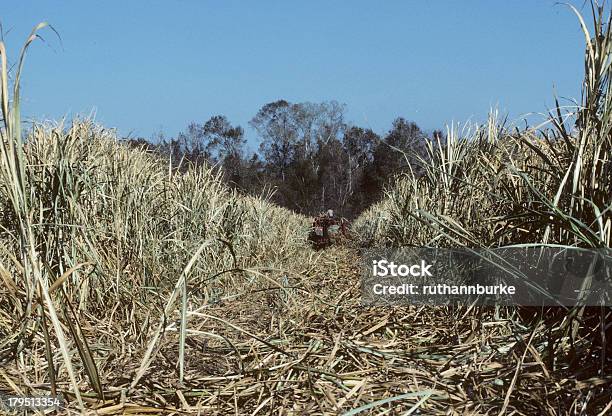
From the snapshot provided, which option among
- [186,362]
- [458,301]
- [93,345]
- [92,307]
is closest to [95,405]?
[186,362]

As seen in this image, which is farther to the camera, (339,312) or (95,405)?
(339,312)

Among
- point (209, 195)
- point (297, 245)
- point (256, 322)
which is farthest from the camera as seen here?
point (297, 245)

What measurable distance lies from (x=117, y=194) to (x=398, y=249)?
1.48 meters

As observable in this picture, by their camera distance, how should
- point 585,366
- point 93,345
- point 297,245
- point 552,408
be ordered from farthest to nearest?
point 297,245, point 93,345, point 585,366, point 552,408

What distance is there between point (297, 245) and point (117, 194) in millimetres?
3729

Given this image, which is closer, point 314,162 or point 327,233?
point 327,233

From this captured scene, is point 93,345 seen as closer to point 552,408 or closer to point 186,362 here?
point 186,362

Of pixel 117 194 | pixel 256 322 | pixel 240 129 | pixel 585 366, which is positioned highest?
pixel 240 129

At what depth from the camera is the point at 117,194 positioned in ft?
7.78

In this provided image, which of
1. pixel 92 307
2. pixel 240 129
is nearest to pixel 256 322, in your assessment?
pixel 92 307

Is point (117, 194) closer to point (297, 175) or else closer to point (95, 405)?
point (95, 405)

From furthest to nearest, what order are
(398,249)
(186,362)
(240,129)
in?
(240,129), (398,249), (186,362)

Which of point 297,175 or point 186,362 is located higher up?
point 297,175

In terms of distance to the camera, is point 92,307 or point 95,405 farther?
point 92,307
